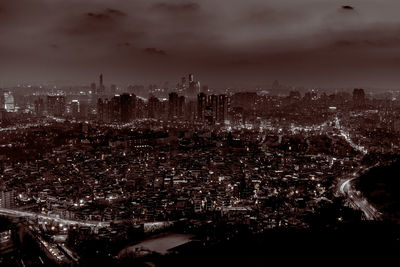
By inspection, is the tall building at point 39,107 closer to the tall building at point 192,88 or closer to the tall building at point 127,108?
the tall building at point 127,108

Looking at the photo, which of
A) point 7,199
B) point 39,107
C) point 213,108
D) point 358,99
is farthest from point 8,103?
point 358,99

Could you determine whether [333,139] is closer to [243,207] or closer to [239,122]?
[239,122]

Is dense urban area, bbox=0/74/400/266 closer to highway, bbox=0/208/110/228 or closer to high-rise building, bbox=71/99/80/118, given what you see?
highway, bbox=0/208/110/228

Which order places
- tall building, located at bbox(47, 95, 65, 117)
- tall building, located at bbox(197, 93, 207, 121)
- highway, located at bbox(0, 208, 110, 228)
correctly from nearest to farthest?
1. highway, located at bbox(0, 208, 110, 228)
2. tall building, located at bbox(197, 93, 207, 121)
3. tall building, located at bbox(47, 95, 65, 117)

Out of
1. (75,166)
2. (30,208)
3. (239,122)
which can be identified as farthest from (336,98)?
(30,208)

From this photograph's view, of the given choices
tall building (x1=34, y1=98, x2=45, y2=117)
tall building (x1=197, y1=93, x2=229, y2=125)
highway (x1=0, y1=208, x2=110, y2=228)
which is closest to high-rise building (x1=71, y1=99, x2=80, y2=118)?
tall building (x1=34, y1=98, x2=45, y2=117)

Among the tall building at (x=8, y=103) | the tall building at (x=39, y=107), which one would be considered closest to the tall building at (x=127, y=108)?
the tall building at (x=39, y=107)

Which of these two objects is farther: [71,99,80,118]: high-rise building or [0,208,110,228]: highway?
[71,99,80,118]: high-rise building
